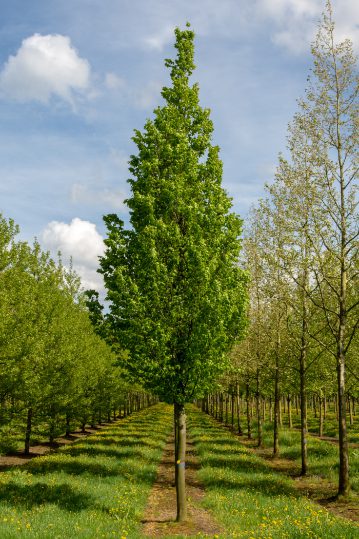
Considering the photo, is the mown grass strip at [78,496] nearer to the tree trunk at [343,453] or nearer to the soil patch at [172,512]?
the soil patch at [172,512]

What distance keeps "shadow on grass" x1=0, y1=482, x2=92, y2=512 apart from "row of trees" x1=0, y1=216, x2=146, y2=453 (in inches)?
309

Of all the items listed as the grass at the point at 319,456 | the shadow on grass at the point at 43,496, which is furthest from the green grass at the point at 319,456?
the shadow on grass at the point at 43,496

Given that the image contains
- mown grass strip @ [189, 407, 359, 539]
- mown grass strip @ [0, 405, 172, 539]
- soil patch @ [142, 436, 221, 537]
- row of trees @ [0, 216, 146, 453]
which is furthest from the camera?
row of trees @ [0, 216, 146, 453]

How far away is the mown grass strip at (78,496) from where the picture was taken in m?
10.7

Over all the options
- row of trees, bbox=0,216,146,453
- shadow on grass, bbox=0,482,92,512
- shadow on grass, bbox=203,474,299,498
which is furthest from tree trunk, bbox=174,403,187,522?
row of trees, bbox=0,216,146,453

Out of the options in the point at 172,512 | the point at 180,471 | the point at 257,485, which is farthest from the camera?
the point at 257,485

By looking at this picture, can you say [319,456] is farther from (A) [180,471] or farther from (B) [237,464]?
(A) [180,471]

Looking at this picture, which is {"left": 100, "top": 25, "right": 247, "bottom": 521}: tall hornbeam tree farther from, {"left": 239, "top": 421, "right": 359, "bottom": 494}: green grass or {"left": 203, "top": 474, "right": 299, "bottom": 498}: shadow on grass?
{"left": 239, "top": 421, "right": 359, "bottom": 494}: green grass

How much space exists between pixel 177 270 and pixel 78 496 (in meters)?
8.13

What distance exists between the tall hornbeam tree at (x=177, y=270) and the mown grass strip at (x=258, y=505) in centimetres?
197

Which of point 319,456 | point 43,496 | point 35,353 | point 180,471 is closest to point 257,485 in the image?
point 180,471

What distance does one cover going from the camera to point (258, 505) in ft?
46.1

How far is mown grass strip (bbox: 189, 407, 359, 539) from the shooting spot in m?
10.4

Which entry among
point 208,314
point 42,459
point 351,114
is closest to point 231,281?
point 208,314
